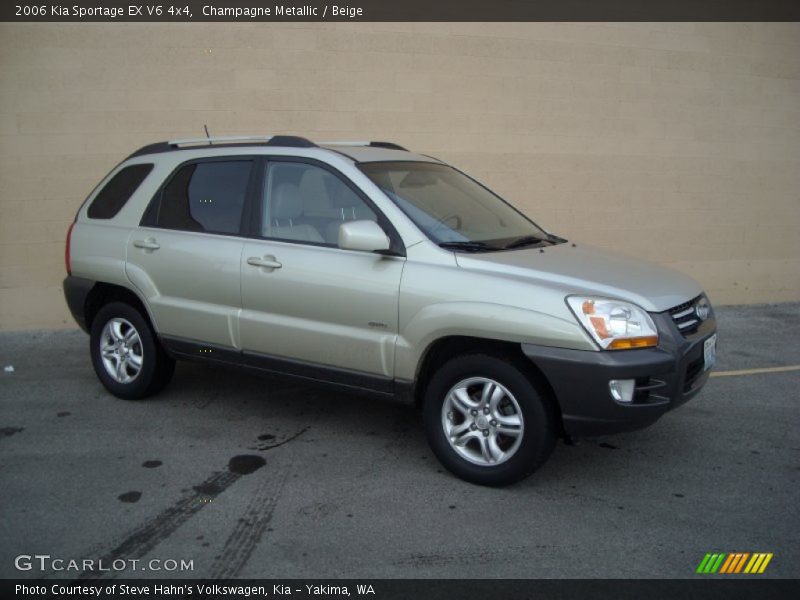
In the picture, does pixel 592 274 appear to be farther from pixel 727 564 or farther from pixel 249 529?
pixel 249 529

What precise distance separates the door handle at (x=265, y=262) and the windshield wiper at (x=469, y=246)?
41.8 inches

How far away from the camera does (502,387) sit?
13.9ft

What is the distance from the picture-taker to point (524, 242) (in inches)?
200

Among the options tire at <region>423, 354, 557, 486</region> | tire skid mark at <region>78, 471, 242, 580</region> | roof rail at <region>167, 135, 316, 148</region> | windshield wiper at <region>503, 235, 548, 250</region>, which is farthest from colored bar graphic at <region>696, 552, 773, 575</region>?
roof rail at <region>167, 135, 316, 148</region>

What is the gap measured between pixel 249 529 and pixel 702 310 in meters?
2.81

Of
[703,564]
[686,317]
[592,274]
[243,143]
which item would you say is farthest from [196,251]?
[703,564]

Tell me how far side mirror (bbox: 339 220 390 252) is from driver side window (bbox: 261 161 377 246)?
0.95ft

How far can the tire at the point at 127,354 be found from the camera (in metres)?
5.78

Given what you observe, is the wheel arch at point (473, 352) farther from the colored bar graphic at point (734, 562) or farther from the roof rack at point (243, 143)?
the roof rack at point (243, 143)

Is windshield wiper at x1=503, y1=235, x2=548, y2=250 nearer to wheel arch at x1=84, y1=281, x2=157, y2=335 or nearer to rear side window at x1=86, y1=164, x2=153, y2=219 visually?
wheel arch at x1=84, y1=281, x2=157, y2=335

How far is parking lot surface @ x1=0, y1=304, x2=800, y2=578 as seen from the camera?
3.66 meters

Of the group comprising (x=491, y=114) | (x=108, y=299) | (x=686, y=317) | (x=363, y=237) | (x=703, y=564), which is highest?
(x=491, y=114)

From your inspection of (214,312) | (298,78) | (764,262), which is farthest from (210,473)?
(764,262)
